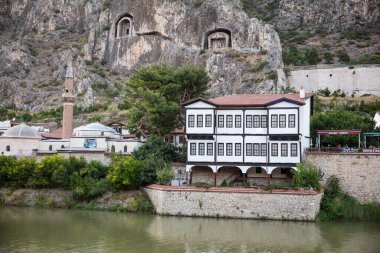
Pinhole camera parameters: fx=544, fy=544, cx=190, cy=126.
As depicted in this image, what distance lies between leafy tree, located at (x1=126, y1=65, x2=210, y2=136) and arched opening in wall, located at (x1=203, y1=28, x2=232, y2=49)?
113 ft

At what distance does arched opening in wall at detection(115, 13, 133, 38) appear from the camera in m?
93.8

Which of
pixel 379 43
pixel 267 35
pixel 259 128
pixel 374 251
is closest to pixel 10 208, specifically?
pixel 259 128

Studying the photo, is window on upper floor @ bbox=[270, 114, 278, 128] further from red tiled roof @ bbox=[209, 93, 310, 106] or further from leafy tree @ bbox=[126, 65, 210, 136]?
leafy tree @ bbox=[126, 65, 210, 136]

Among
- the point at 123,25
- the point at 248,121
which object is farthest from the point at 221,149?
the point at 123,25

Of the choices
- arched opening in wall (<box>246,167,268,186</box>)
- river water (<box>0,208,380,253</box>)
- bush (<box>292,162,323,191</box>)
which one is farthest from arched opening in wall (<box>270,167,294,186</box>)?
river water (<box>0,208,380,253</box>)

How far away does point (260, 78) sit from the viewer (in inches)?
2987

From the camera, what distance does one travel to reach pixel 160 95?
48281 mm

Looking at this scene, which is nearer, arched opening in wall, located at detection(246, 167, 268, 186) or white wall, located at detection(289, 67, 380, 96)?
arched opening in wall, located at detection(246, 167, 268, 186)

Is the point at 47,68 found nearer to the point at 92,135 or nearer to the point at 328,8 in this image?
the point at 92,135

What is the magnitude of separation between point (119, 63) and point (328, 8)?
5239 centimetres

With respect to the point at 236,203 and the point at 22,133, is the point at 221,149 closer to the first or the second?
the point at 236,203

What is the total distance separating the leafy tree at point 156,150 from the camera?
43.9m

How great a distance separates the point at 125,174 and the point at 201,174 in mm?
6133

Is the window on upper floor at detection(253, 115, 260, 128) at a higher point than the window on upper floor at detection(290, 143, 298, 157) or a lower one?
higher
